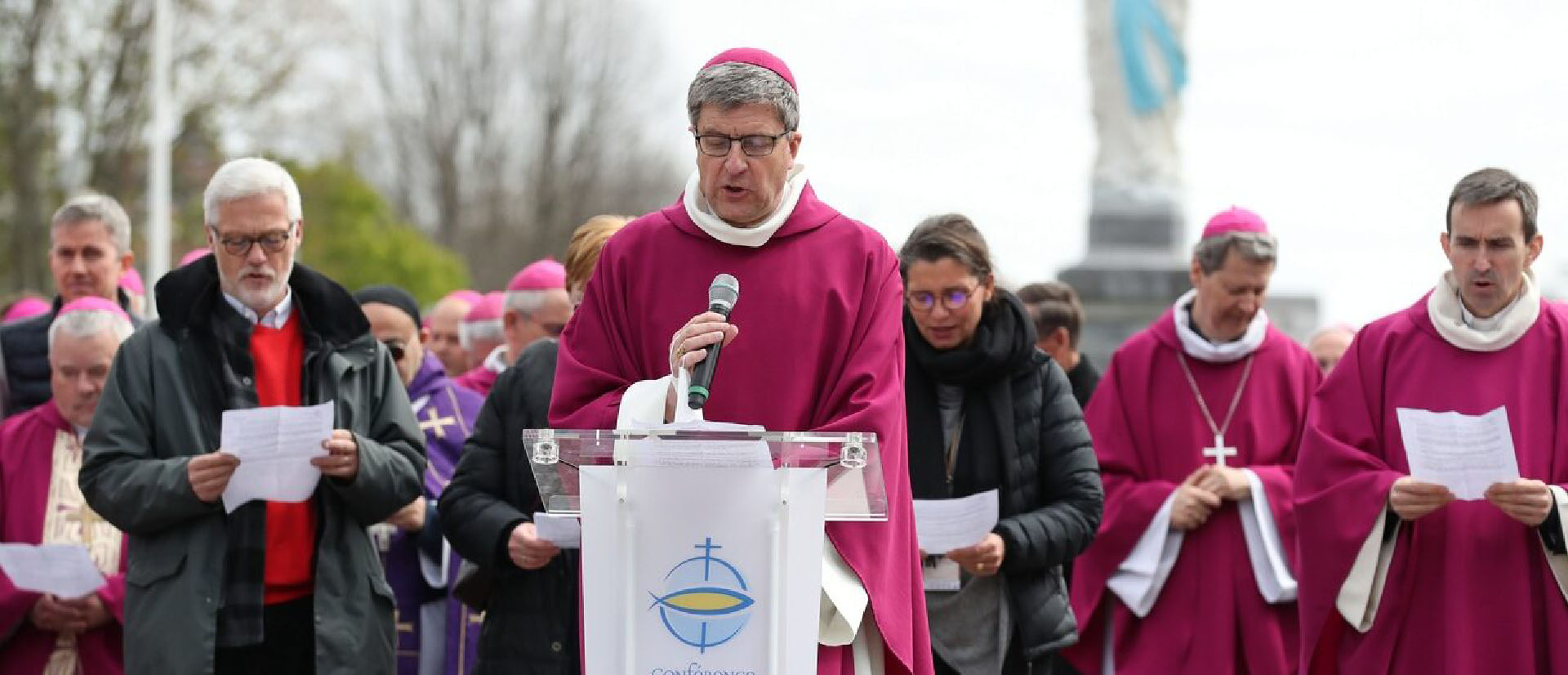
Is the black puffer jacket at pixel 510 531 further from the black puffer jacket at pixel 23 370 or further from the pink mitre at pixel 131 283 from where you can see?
the pink mitre at pixel 131 283

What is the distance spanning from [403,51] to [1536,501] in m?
39.9

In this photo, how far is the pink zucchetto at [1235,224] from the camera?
7.71 metres

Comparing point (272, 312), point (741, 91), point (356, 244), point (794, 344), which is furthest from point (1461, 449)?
point (356, 244)

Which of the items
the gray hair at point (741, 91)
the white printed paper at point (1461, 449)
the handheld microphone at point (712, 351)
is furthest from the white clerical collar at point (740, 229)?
the white printed paper at point (1461, 449)

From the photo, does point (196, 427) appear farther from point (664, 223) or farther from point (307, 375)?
point (664, 223)

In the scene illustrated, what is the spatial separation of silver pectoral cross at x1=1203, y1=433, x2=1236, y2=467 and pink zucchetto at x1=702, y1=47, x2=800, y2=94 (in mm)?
3090

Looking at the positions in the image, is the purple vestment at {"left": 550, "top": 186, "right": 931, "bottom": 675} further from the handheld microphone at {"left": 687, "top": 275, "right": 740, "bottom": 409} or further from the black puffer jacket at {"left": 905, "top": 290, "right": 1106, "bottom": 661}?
the black puffer jacket at {"left": 905, "top": 290, "right": 1106, "bottom": 661}

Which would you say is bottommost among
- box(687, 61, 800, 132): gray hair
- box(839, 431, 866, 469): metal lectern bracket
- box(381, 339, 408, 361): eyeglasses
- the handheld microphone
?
box(839, 431, 866, 469): metal lectern bracket

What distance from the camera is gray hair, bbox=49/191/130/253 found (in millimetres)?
8648

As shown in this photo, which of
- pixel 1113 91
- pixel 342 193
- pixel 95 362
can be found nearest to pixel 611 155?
pixel 342 193

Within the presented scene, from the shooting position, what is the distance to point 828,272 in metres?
5.05

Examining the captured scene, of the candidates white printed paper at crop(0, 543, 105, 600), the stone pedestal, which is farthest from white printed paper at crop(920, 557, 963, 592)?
the stone pedestal

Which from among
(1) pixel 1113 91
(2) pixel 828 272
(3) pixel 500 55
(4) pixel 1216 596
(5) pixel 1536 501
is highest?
(3) pixel 500 55

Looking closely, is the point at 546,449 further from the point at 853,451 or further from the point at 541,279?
the point at 541,279
